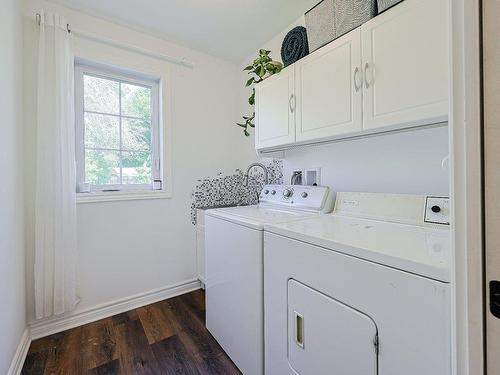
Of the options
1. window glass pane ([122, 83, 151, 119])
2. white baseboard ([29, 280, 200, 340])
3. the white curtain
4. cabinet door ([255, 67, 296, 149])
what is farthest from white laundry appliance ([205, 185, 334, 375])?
window glass pane ([122, 83, 151, 119])

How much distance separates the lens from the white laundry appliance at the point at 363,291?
2.23ft

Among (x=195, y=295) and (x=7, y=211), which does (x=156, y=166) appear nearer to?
(x=7, y=211)

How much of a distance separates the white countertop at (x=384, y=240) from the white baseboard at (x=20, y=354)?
1.65 metres

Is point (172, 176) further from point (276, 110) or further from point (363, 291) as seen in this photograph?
point (363, 291)

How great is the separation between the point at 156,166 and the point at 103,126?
55 cm

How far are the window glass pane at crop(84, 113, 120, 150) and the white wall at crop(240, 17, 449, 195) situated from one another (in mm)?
1656

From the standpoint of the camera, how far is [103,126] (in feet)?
6.94

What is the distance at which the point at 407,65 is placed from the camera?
104 centimetres

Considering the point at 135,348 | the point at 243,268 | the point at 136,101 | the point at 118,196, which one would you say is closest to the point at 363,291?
the point at 243,268

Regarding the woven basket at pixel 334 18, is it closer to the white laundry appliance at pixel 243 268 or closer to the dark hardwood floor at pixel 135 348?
the white laundry appliance at pixel 243 268

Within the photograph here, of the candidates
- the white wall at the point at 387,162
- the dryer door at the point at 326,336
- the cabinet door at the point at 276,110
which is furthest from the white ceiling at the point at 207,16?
the dryer door at the point at 326,336

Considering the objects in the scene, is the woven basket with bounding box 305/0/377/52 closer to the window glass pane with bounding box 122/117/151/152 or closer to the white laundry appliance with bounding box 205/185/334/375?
the white laundry appliance with bounding box 205/185/334/375

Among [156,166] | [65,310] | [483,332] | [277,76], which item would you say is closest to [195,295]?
[65,310]

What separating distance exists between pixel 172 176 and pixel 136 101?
0.78 m
